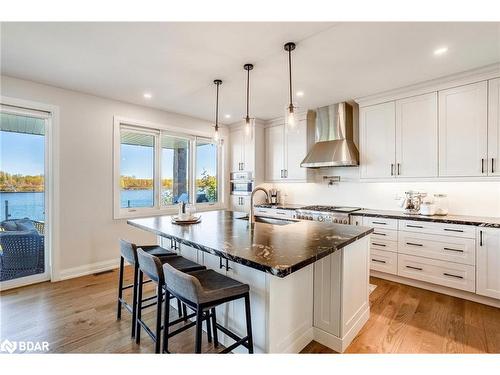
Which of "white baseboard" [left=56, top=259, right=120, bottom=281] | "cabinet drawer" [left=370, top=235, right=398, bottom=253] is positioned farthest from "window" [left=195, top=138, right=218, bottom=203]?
"cabinet drawer" [left=370, top=235, right=398, bottom=253]

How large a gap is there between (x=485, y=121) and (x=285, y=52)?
2.48 m

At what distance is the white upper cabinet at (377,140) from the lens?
11.6 ft

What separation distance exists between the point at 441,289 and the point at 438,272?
236 millimetres

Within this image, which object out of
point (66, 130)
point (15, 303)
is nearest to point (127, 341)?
point (15, 303)

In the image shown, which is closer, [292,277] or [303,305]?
[292,277]

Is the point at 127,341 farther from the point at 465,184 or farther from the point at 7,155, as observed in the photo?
the point at 465,184

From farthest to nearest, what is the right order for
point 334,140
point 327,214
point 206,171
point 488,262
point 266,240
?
point 206,171 → point 334,140 → point 327,214 → point 488,262 → point 266,240

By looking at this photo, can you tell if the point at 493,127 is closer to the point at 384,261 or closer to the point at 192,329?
the point at 384,261

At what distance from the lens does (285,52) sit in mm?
2412

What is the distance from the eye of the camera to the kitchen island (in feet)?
5.21

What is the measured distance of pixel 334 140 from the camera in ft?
13.4

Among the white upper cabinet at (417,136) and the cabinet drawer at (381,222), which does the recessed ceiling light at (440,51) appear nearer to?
the white upper cabinet at (417,136)

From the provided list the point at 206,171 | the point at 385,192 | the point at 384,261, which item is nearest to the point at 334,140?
the point at 385,192

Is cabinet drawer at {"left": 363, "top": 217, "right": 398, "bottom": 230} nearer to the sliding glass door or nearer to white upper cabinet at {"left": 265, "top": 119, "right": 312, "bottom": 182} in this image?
white upper cabinet at {"left": 265, "top": 119, "right": 312, "bottom": 182}
